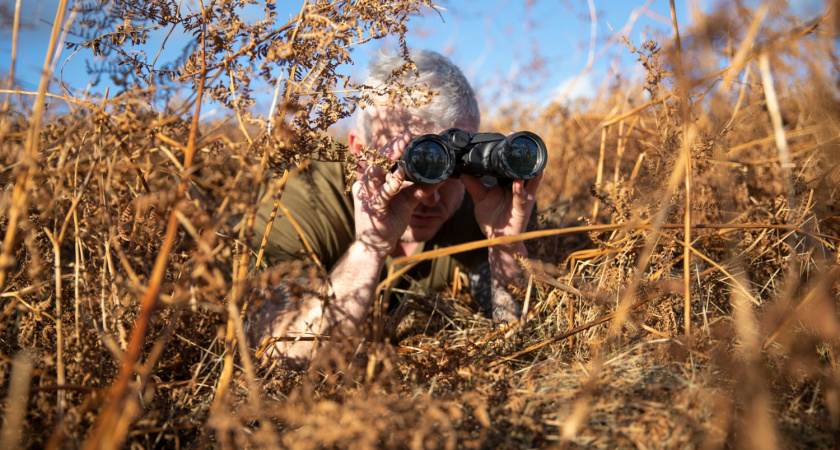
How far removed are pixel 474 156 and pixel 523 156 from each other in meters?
0.16

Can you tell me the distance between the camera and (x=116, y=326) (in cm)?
102

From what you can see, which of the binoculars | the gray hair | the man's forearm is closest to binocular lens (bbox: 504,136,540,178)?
the binoculars

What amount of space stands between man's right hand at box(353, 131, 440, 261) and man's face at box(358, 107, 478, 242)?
0.27 m

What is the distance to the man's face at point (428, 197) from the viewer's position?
181cm

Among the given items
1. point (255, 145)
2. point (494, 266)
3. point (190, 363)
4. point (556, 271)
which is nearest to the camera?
point (255, 145)

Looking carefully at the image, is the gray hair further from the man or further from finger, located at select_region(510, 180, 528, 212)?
finger, located at select_region(510, 180, 528, 212)

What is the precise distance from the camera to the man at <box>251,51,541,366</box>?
1.42 metres

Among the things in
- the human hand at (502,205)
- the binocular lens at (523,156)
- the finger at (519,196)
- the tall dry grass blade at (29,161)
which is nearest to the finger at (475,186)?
the human hand at (502,205)

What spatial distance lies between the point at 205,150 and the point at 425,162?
1.86 ft

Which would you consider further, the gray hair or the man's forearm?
the gray hair

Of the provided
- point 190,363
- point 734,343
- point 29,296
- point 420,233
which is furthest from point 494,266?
point 29,296

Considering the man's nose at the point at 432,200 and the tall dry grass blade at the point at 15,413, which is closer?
the tall dry grass blade at the point at 15,413

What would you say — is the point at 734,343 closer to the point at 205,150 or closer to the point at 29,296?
the point at 205,150

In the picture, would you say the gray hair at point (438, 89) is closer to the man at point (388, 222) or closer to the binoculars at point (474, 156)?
the man at point (388, 222)
